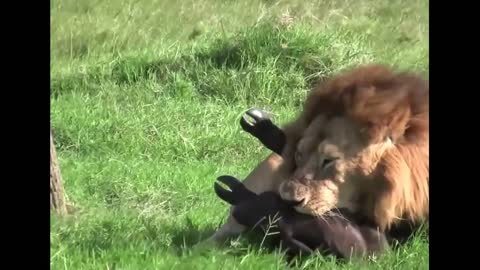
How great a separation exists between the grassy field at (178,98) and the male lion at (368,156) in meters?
0.24

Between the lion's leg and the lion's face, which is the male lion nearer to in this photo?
the lion's face

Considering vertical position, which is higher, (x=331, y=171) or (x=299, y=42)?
(x=331, y=171)

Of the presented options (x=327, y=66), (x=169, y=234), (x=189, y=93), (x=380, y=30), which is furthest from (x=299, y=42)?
(x=169, y=234)

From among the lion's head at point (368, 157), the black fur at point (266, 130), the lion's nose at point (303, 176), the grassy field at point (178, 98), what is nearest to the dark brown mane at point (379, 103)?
the lion's head at point (368, 157)

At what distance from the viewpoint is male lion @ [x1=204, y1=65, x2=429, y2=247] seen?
352 cm

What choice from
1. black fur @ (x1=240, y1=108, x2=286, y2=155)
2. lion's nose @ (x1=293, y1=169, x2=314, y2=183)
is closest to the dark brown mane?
black fur @ (x1=240, y1=108, x2=286, y2=155)

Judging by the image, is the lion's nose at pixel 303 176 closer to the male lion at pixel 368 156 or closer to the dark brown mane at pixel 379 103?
the male lion at pixel 368 156

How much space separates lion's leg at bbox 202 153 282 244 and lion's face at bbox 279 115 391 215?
31 centimetres

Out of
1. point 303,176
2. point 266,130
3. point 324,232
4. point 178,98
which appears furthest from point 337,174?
point 178,98

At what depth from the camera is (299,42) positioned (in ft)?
26.5

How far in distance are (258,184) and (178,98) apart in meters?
3.46

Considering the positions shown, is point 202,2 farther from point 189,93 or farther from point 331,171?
point 331,171

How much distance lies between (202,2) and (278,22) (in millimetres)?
2622
